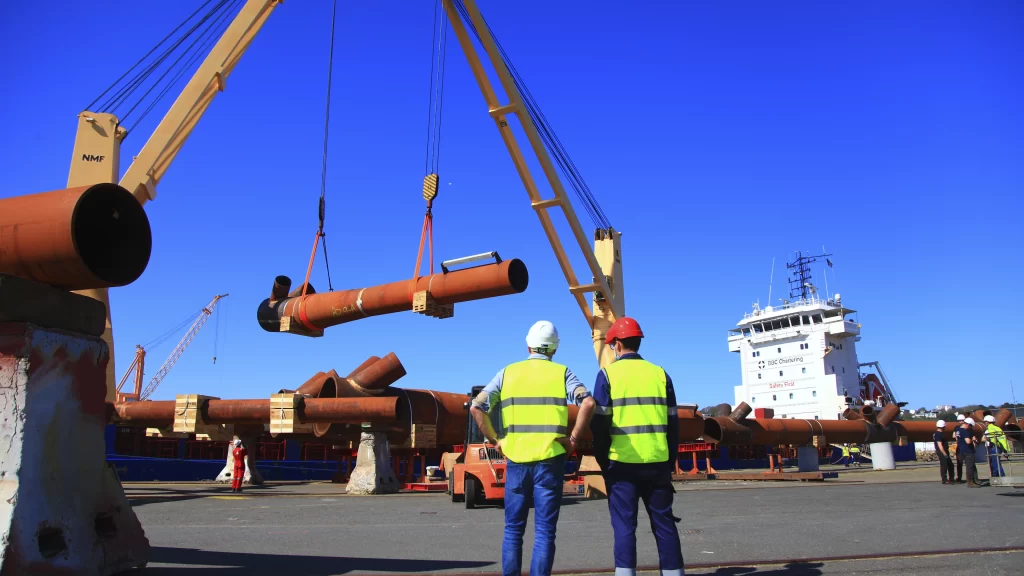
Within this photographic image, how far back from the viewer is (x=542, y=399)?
13.9ft

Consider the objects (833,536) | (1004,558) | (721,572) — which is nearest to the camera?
(721,572)

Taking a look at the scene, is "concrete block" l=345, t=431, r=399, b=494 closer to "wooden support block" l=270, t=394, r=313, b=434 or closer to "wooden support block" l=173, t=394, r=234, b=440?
"wooden support block" l=270, t=394, r=313, b=434

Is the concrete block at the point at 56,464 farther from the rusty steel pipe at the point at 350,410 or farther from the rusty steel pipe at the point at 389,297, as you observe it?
the rusty steel pipe at the point at 350,410

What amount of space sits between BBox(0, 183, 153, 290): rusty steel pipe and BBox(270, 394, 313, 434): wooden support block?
11.1 metres

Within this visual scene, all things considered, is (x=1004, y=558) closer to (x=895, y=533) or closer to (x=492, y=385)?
(x=895, y=533)

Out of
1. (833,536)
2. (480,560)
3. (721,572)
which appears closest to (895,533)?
(833,536)

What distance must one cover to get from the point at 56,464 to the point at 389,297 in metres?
8.62

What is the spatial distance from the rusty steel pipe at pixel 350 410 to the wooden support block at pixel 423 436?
666mm

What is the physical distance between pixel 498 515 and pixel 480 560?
4370mm

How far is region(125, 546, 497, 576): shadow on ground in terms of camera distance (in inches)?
199

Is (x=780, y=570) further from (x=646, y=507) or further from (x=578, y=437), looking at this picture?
(x=578, y=437)

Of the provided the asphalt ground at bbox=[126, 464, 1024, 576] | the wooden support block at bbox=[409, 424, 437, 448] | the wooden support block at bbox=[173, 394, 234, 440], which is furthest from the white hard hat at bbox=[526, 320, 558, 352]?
the wooden support block at bbox=[173, 394, 234, 440]

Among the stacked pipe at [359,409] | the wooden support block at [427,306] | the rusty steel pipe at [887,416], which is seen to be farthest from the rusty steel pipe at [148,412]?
the rusty steel pipe at [887,416]

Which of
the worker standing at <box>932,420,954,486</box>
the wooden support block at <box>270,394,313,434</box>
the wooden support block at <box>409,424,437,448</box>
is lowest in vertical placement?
the worker standing at <box>932,420,954,486</box>
